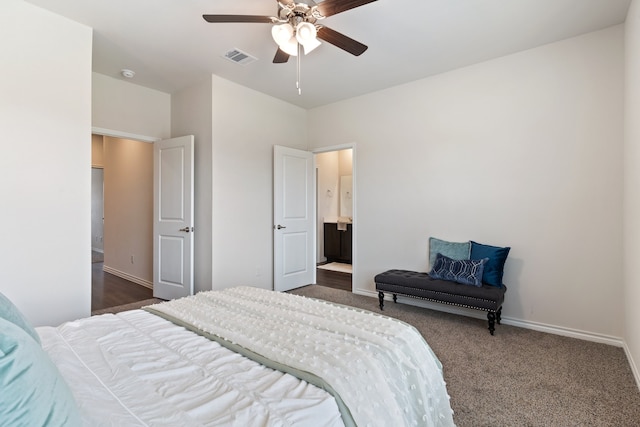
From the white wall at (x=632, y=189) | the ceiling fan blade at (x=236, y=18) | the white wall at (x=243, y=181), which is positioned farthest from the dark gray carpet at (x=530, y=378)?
the ceiling fan blade at (x=236, y=18)

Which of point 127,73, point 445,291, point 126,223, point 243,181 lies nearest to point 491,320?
point 445,291

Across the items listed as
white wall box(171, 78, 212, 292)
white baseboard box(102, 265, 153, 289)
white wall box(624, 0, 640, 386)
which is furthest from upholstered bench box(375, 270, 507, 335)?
white baseboard box(102, 265, 153, 289)

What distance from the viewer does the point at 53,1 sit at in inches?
96.8

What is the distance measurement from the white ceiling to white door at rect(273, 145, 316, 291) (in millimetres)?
1157

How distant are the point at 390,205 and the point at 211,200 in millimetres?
2296

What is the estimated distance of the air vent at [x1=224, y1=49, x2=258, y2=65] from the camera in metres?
3.21

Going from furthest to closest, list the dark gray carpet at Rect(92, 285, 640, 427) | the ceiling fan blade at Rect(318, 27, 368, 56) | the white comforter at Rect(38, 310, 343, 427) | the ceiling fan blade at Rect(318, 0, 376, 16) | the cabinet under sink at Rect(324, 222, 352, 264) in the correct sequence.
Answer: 1. the cabinet under sink at Rect(324, 222, 352, 264)
2. the ceiling fan blade at Rect(318, 27, 368, 56)
3. the ceiling fan blade at Rect(318, 0, 376, 16)
4. the dark gray carpet at Rect(92, 285, 640, 427)
5. the white comforter at Rect(38, 310, 343, 427)

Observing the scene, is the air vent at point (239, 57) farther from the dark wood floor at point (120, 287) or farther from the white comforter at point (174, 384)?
the dark wood floor at point (120, 287)

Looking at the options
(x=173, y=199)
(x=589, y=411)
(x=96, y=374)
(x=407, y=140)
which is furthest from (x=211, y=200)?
(x=589, y=411)

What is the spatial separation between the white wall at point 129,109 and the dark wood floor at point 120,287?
2105mm

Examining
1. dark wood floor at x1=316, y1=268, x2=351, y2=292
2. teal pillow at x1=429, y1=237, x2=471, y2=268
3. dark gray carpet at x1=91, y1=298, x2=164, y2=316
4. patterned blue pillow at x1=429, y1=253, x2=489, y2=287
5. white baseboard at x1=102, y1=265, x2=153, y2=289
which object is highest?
teal pillow at x1=429, y1=237, x2=471, y2=268

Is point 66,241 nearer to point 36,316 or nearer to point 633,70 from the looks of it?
point 36,316

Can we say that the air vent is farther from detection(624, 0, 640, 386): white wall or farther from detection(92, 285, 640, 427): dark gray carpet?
detection(92, 285, 640, 427): dark gray carpet

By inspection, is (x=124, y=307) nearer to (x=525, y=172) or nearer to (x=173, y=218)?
(x=173, y=218)
